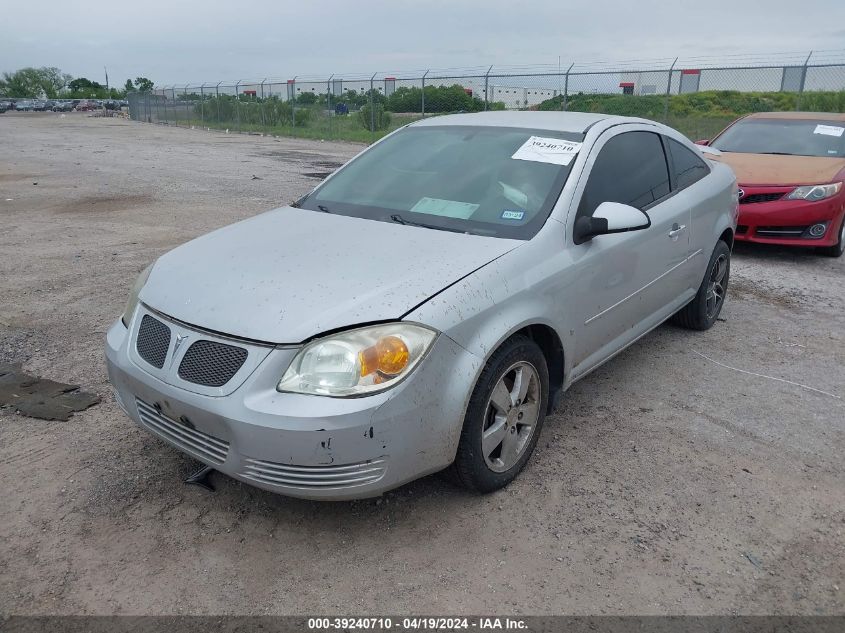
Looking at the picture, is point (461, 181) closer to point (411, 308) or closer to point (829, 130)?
point (411, 308)

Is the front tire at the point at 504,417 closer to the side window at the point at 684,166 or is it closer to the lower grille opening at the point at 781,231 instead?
the side window at the point at 684,166

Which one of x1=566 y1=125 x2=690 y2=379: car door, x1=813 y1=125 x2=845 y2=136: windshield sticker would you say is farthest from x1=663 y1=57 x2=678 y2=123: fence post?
x1=566 y1=125 x2=690 y2=379: car door

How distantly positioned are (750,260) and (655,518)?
537cm

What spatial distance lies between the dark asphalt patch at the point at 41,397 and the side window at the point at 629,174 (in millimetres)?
2884

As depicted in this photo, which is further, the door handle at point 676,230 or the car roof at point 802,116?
the car roof at point 802,116

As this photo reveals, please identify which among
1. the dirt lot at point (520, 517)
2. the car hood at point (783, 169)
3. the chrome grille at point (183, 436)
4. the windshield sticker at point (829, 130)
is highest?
the windshield sticker at point (829, 130)

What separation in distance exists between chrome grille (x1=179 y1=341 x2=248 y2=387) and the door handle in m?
2.80

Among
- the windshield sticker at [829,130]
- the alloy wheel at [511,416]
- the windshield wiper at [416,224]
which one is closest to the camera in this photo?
the alloy wheel at [511,416]

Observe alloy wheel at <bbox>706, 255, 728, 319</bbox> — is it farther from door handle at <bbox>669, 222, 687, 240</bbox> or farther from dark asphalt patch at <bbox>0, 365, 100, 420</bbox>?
dark asphalt patch at <bbox>0, 365, 100, 420</bbox>

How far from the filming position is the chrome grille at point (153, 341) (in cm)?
282

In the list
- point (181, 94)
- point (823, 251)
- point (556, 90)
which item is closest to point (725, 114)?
point (556, 90)

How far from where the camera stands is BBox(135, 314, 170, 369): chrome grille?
9.24ft

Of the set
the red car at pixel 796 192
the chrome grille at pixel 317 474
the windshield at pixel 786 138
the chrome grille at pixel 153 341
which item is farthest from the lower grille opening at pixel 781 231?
the chrome grille at pixel 153 341

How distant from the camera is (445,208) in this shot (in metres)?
3.54
